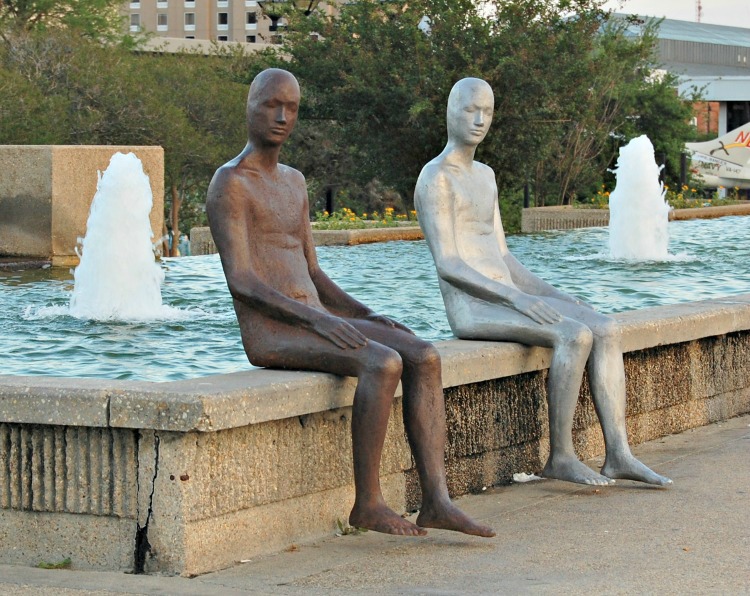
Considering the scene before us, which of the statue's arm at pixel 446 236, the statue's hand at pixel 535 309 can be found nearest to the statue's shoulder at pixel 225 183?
the statue's arm at pixel 446 236

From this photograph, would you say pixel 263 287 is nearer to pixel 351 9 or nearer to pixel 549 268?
pixel 549 268

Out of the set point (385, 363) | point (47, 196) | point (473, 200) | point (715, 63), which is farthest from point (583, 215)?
point (715, 63)

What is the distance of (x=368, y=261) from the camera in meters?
14.8

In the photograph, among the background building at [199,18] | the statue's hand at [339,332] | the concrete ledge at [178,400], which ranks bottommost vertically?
the concrete ledge at [178,400]

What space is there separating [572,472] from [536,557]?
123cm

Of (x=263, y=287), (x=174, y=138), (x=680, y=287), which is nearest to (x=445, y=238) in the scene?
(x=263, y=287)

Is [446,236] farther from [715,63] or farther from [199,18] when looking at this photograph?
[199,18]

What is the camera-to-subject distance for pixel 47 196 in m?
16.2

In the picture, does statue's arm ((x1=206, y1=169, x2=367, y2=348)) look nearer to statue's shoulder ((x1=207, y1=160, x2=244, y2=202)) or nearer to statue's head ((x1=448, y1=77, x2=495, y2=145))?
statue's shoulder ((x1=207, y1=160, x2=244, y2=202))

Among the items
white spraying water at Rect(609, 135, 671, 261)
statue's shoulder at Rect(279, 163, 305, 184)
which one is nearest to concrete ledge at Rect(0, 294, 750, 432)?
statue's shoulder at Rect(279, 163, 305, 184)

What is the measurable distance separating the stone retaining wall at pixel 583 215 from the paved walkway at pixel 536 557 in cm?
1720

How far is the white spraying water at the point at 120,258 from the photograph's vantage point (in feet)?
36.4

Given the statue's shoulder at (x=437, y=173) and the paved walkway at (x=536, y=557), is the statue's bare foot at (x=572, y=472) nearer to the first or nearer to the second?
the paved walkway at (x=536, y=557)

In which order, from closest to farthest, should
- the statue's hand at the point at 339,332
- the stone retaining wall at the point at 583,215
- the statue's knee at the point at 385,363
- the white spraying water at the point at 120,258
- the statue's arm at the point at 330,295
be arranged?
the statue's knee at the point at 385,363 < the statue's hand at the point at 339,332 < the statue's arm at the point at 330,295 < the white spraying water at the point at 120,258 < the stone retaining wall at the point at 583,215
